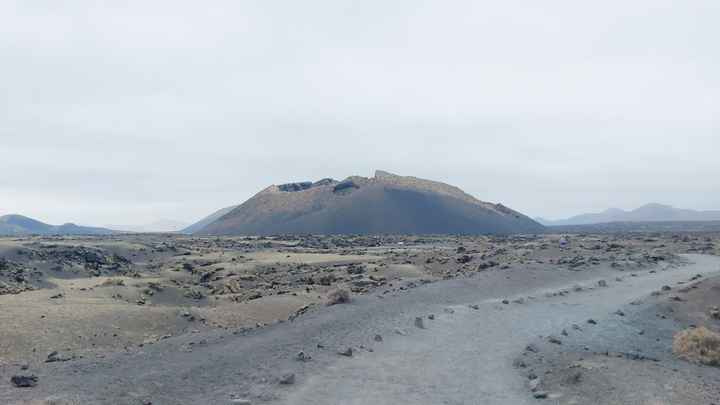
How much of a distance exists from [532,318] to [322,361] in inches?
441

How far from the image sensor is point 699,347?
16859 mm

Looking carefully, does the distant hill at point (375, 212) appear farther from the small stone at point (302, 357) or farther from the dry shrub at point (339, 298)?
the small stone at point (302, 357)

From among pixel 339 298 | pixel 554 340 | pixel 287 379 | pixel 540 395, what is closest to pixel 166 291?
pixel 339 298

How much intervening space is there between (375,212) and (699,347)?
136 metres

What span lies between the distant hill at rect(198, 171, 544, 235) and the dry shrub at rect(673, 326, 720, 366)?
414 ft

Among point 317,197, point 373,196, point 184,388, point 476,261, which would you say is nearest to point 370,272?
point 476,261

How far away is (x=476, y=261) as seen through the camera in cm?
4672

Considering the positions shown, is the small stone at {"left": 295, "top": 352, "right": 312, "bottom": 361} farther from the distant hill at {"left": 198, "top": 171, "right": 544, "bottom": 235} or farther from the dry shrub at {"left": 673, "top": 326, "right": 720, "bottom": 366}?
the distant hill at {"left": 198, "top": 171, "right": 544, "bottom": 235}

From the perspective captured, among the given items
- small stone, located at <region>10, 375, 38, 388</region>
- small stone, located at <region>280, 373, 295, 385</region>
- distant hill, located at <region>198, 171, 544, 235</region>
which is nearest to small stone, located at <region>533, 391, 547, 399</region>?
small stone, located at <region>280, 373, 295, 385</region>

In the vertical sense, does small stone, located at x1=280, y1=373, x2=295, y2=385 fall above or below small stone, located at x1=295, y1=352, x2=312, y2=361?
below

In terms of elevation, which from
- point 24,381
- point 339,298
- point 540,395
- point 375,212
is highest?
point 375,212

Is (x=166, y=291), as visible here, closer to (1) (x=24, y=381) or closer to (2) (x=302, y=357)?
(2) (x=302, y=357)

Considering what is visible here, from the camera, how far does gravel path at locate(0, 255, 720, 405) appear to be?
1223cm

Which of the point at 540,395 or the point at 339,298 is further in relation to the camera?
the point at 339,298
